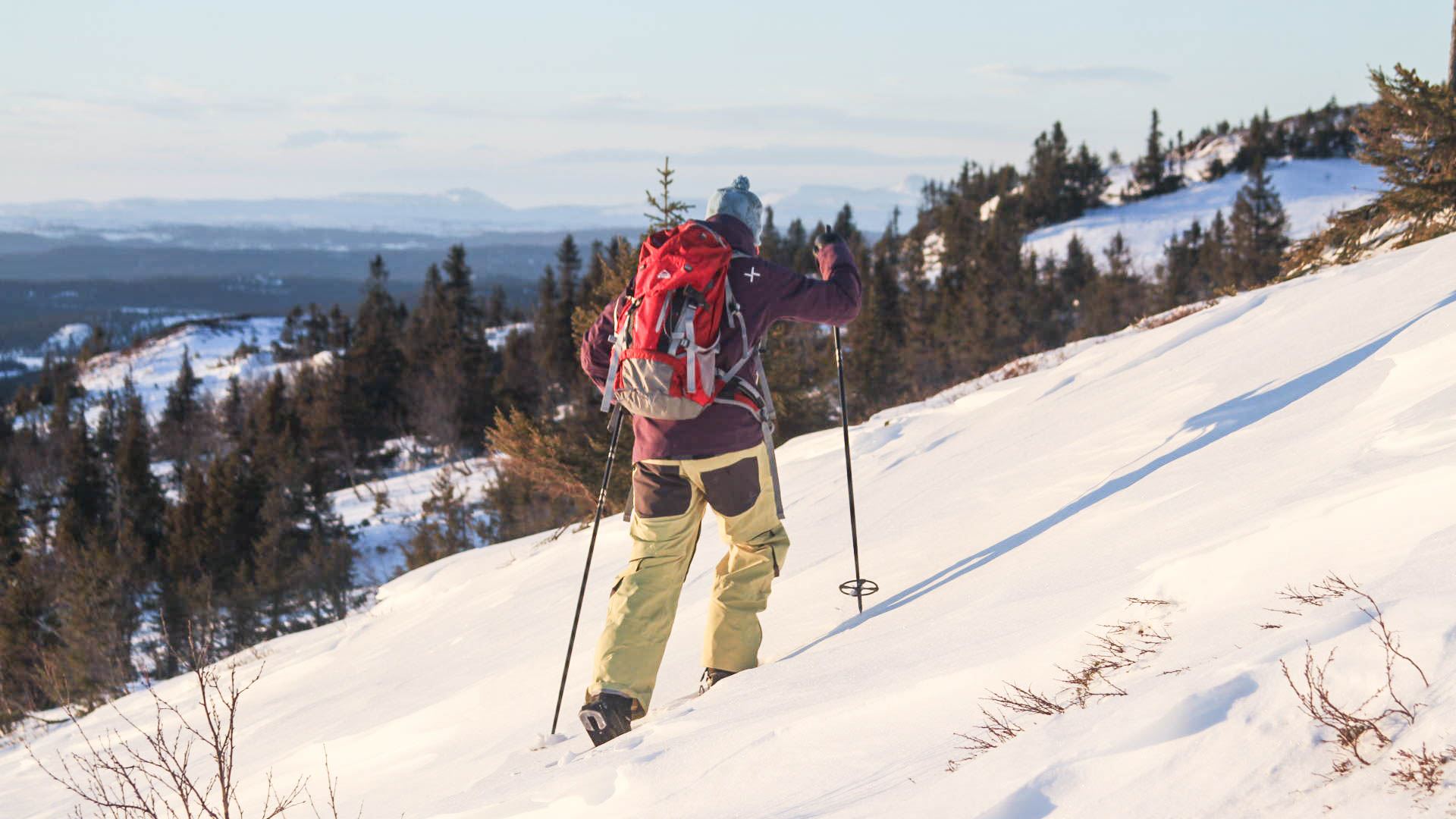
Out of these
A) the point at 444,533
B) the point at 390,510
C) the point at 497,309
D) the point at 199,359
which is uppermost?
the point at 497,309

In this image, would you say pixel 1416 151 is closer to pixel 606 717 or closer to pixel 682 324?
pixel 682 324

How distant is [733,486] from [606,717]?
1.14 metres

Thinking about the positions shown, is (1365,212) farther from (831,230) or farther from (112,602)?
(112,602)

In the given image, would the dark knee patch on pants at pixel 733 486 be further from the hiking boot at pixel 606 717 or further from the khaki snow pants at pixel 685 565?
the hiking boot at pixel 606 717

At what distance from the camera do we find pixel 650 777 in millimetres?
3105

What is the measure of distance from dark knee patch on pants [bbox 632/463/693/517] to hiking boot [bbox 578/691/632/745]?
0.82m

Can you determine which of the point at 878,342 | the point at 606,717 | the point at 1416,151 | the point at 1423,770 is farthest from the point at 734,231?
the point at 878,342

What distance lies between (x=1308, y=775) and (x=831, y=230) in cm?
311

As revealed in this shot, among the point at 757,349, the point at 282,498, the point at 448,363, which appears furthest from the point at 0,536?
the point at 757,349

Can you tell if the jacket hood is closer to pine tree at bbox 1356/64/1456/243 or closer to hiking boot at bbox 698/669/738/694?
hiking boot at bbox 698/669/738/694

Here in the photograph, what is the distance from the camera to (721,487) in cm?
418

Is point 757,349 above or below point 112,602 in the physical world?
above

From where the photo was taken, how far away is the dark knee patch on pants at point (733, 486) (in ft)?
13.7

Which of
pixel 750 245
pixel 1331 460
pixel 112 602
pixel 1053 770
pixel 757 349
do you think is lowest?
pixel 112 602
